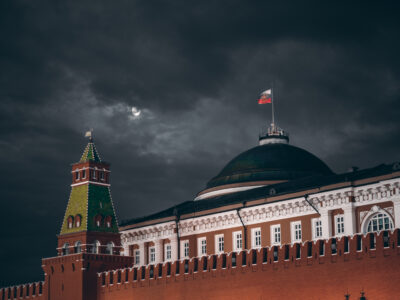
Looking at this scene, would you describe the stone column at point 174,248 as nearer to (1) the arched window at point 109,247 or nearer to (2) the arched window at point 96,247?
(1) the arched window at point 109,247

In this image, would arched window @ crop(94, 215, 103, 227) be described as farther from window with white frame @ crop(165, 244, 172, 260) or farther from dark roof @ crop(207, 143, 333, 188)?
dark roof @ crop(207, 143, 333, 188)

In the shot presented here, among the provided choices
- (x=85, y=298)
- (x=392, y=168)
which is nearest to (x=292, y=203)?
(x=392, y=168)

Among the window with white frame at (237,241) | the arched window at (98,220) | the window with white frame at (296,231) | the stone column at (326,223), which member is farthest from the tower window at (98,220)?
the stone column at (326,223)

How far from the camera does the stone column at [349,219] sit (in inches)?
2025

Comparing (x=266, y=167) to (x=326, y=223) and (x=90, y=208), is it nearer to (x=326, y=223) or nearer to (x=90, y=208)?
(x=326, y=223)

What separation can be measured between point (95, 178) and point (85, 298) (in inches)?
376

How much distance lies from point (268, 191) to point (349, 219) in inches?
339

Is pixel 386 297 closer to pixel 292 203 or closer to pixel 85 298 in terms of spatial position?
pixel 292 203

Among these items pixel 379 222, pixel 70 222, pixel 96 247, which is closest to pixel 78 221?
pixel 70 222

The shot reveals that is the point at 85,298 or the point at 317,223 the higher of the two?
the point at 317,223

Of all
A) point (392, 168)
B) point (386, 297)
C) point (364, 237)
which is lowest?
point (386, 297)

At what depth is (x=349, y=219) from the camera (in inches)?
2034

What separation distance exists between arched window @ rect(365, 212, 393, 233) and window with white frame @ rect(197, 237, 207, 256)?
14.4 m

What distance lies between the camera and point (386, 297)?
41.3m
